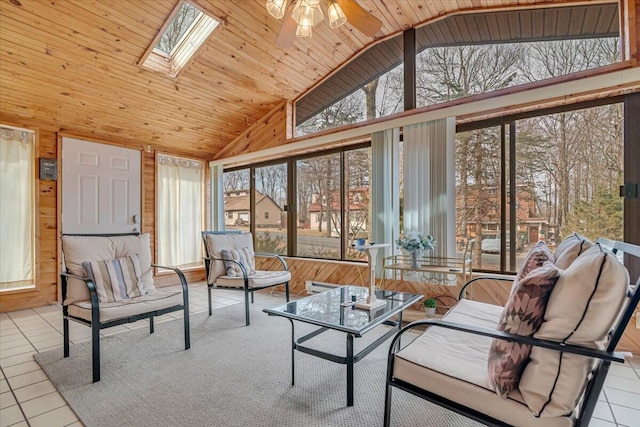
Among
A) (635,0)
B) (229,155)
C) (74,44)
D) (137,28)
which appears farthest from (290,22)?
(229,155)

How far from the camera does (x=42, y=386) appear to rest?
6.73 ft

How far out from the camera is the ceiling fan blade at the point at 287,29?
2.21 metres

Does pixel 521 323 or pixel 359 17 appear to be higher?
pixel 359 17

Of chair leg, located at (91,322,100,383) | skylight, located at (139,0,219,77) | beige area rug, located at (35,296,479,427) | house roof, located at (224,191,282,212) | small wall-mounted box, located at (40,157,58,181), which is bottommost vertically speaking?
beige area rug, located at (35,296,479,427)

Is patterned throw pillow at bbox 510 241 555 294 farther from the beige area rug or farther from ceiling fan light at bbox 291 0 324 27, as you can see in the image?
ceiling fan light at bbox 291 0 324 27

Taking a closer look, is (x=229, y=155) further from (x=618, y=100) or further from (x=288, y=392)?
(x=618, y=100)

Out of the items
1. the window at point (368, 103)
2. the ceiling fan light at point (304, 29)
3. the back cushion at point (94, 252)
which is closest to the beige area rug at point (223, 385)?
the back cushion at point (94, 252)

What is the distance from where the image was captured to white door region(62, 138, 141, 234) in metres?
4.14

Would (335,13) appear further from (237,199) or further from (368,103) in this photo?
(237,199)

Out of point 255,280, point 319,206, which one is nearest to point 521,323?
point 255,280

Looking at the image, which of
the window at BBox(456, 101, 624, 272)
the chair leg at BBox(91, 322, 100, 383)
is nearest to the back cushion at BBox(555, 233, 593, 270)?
the window at BBox(456, 101, 624, 272)

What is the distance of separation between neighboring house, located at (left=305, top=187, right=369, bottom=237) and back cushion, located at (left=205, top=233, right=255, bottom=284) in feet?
3.53

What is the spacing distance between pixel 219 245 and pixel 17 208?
245cm

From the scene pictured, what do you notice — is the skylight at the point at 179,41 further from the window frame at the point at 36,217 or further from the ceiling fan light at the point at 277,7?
the window frame at the point at 36,217
